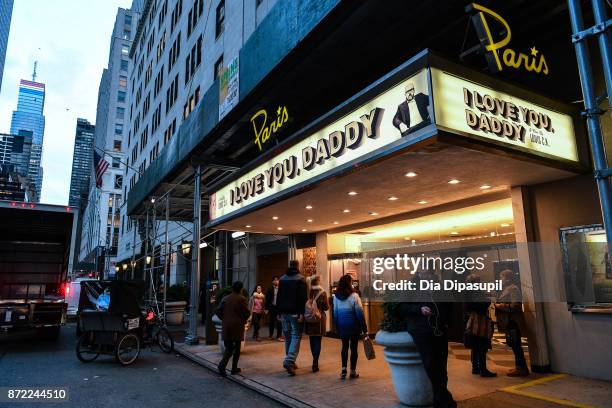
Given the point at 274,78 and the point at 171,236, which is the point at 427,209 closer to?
the point at 274,78

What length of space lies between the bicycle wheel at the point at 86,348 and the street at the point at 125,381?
16 cm

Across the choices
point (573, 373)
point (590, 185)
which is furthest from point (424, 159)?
point (573, 373)

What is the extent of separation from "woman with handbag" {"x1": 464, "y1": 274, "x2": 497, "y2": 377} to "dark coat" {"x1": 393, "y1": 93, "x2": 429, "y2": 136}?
12.5 ft

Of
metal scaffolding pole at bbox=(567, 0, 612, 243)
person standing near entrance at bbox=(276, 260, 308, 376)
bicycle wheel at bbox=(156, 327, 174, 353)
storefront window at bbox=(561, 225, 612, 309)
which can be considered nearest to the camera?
metal scaffolding pole at bbox=(567, 0, 612, 243)

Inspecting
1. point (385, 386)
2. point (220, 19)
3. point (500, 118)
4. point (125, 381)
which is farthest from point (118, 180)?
point (500, 118)

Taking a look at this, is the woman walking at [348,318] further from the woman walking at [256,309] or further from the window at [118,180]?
the window at [118,180]

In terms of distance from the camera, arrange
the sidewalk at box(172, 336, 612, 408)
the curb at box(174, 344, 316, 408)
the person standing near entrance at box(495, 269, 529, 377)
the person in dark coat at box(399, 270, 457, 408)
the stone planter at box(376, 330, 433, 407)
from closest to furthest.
Result: the person in dark coat at box(399, 270, 457, 408)
the stone planter at box(376, 330, 433, 407)
the sidewalk at box(172, 336, 612, 408)
the curb at box(174, 344, 316, 408)
the person standing near entrance at box(495, 269, 529, 377)

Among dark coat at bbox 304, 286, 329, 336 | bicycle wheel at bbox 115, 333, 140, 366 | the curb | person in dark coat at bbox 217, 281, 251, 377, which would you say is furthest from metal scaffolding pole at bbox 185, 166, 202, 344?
dark coat at bbox 304, 286, 329, 336

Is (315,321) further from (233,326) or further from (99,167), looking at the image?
(99,167)

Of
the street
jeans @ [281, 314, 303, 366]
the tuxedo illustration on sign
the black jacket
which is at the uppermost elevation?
the tuxedo illustration on sign

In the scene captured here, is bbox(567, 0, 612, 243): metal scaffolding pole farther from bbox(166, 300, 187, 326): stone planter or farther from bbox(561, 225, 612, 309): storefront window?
bbox(166, 300, 187, 326): stone planter

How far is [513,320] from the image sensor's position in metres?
7.30

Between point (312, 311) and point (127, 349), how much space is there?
4.61m

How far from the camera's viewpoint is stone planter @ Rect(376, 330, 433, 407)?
5.68 m
